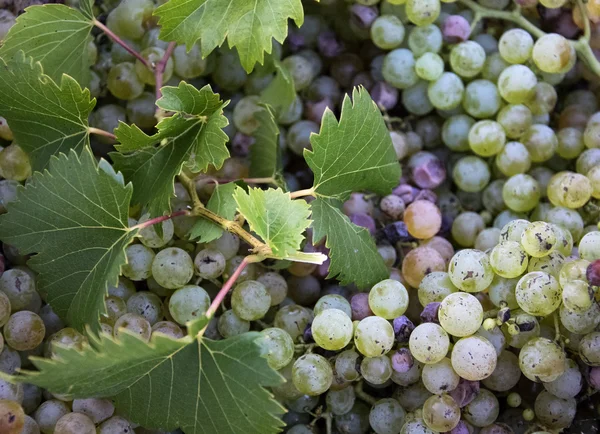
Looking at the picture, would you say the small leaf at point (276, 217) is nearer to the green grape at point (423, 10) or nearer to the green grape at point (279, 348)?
the green grape at point (279, 348)

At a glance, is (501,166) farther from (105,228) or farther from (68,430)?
(68,430)

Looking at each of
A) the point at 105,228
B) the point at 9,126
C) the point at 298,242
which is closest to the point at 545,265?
the point at 298,242

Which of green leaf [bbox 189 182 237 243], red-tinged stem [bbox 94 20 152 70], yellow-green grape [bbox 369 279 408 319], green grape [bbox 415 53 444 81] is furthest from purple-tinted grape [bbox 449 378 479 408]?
red-tinged stem [bbox 94 20 152 70]

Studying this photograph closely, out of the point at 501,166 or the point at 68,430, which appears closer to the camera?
the point at 68,430

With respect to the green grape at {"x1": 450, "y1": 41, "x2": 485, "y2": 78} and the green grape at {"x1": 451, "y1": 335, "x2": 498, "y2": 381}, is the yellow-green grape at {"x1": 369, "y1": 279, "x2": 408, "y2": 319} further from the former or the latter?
the green grape at {"x1": 450, "y1": 41, "x2": 485, "y2": 78}

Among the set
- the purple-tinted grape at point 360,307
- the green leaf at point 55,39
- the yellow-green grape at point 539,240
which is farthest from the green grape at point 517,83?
the green leaf at point 55,39

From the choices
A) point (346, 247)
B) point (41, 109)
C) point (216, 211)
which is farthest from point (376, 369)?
point (41, 109)
